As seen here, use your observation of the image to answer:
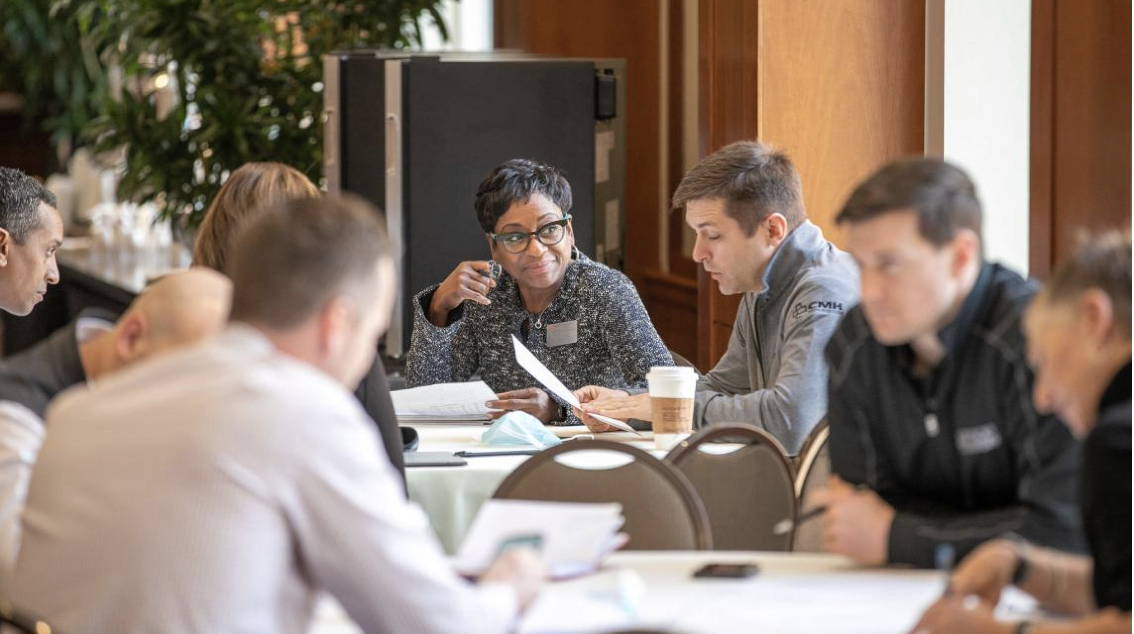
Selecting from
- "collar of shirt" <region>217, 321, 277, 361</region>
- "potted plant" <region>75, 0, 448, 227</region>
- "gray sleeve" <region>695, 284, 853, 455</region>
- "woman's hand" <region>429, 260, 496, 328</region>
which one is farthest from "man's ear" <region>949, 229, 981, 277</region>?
"potted plant" <region>75, 0, 448, 227</region>

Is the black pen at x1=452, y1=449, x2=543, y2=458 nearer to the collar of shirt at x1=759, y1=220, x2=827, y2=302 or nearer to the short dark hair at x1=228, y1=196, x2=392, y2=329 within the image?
the collar of shirt at x1=759, y1=220, x2=827, y2=302

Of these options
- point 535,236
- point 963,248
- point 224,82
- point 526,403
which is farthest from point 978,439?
point 224,82

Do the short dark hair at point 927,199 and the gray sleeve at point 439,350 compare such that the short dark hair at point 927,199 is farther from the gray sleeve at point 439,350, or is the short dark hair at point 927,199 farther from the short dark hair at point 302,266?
the gray sleeve at point 439,350

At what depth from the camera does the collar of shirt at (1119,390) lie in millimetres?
1745

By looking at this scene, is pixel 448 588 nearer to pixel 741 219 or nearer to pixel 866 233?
pixel 866 233

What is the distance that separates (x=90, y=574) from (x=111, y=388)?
0.71 ft

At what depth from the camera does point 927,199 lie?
2.05 m

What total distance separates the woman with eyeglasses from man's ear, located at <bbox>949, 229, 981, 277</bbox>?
173 centimetres

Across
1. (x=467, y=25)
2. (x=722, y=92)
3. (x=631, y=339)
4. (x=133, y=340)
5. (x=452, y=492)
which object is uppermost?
(x=467, y=25)

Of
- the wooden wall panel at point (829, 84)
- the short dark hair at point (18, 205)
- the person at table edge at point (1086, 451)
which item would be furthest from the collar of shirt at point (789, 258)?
the short dark hair at point (18, 205)

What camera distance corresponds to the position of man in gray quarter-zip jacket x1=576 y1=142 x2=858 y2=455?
3.28 meters

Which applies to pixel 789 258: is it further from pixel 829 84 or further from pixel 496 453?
pixel 829 84

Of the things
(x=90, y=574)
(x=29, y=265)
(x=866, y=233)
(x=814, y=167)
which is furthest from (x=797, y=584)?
(x=814, y=167)

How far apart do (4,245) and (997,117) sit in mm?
2720
